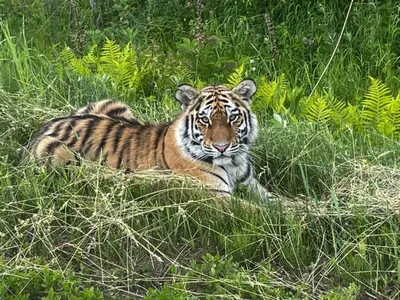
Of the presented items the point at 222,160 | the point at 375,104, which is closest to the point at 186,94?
the point at 222,160

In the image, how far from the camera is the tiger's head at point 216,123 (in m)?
4.86

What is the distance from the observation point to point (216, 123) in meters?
4.87

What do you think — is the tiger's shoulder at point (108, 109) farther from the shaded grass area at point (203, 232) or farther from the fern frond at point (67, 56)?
the fern frond at point (67, 56)

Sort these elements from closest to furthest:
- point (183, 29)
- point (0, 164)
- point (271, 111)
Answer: point (0, 164)
point (271, 111)
point (183, 29)

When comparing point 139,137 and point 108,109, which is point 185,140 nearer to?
point 139,137

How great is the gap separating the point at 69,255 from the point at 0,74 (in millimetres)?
2497

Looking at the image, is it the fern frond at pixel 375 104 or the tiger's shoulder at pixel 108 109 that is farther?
the fern frond at pixel 375 104

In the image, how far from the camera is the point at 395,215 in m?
4.17

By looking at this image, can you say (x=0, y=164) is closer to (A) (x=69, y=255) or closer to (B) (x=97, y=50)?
(A) (x=69, y=255)

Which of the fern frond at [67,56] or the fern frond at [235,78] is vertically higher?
the fern frond at [235,78]

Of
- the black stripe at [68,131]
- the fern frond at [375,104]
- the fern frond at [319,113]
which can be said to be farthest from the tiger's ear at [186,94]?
the fern frond at [375,104]

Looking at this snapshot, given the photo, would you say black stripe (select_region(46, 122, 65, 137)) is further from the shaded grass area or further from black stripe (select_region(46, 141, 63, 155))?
the shaded grass area

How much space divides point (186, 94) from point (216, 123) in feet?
0.95

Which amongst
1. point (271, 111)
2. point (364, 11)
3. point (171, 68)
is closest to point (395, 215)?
point (271, 111)
